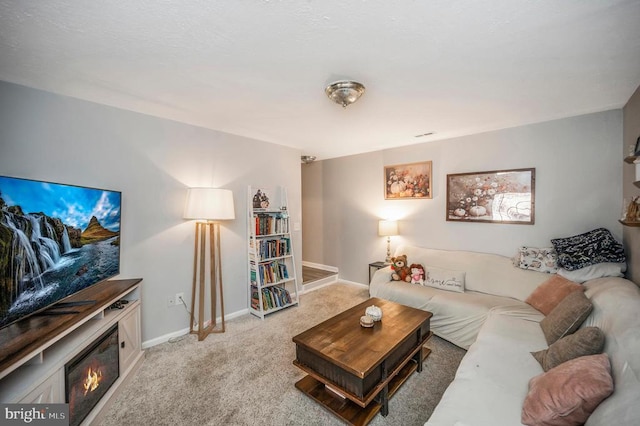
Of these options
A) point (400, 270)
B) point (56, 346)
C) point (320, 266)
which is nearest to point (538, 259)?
point (400, 270)

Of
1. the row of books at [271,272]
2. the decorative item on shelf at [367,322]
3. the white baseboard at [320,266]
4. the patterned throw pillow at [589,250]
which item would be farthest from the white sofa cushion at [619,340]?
the white baseboard at [320,266]

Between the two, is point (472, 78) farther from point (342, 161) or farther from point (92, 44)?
point (342, 161)

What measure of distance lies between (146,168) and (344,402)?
106 inches

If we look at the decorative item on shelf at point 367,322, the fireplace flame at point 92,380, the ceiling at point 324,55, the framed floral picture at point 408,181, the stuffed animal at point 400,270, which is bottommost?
the fireplace flame at point 92,380

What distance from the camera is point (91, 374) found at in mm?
1618

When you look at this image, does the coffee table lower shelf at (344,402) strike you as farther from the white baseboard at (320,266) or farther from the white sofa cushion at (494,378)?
the white baseboard at (320,266)

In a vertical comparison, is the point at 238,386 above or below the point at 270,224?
below

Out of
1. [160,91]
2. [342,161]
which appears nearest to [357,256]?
[342,161]

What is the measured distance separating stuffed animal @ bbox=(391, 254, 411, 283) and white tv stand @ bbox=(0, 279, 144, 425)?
2.80 m

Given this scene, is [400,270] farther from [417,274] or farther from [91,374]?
[91,374]

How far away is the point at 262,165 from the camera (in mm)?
3500

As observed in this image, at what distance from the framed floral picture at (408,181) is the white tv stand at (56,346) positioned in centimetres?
343

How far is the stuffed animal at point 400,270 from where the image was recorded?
127 inches

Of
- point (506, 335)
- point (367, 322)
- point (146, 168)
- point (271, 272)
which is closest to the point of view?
point (506, 335)
